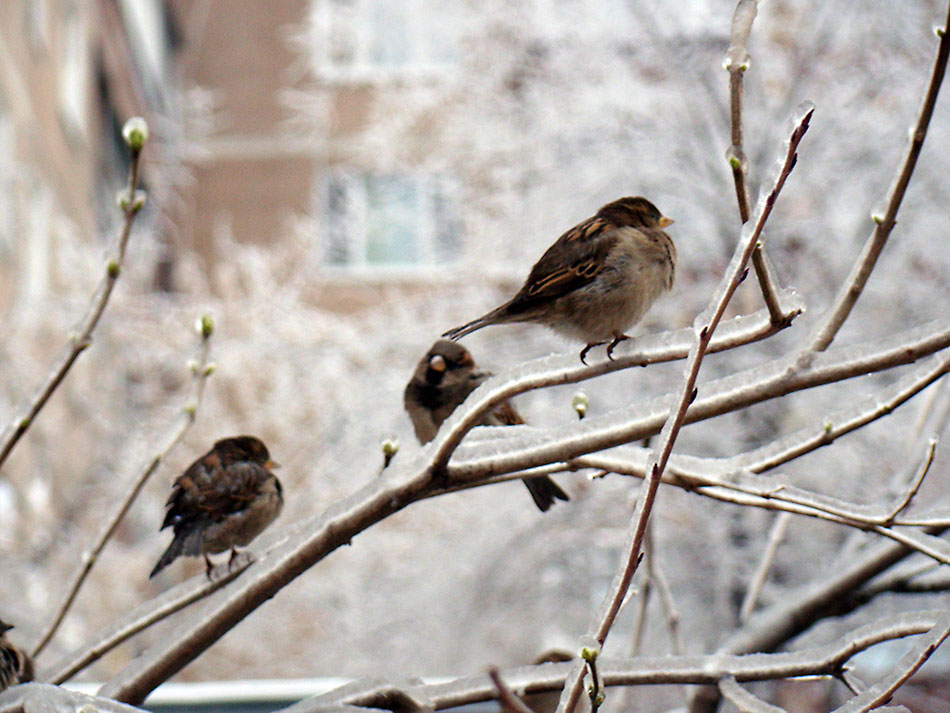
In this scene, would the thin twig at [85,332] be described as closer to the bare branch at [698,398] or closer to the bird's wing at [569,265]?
the bare branch at [698,398]

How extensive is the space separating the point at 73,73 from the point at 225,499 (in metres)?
15.1

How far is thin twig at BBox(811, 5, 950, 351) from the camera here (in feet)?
5.68

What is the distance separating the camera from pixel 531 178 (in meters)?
9.11

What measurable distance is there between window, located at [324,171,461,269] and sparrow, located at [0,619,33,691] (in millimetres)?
7783

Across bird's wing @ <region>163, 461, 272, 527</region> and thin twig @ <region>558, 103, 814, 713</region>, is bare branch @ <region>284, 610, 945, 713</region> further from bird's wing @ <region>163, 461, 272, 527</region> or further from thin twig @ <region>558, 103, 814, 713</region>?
bird's wing @ <region>163, 461, 272, 527</region>

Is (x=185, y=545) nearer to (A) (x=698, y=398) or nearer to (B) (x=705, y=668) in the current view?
(B) (x=705, y=668)

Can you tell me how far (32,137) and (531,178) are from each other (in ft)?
25.0

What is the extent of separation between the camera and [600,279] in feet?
8.66

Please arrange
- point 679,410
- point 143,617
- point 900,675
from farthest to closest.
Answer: point 143,617 < point 900,675 < point 679,410

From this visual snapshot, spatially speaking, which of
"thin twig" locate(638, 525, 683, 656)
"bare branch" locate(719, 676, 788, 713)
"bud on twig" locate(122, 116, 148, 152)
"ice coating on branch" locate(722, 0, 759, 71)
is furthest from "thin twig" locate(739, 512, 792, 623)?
"bud on twig" locate(122, 116, 148, 152)

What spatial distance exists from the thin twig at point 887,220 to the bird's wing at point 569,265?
0.76m

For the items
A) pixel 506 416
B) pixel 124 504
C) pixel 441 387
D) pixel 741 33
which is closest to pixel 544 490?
pixel 506 416

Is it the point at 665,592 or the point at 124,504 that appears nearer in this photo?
the point at 124,504

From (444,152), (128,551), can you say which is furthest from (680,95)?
(128,551)
